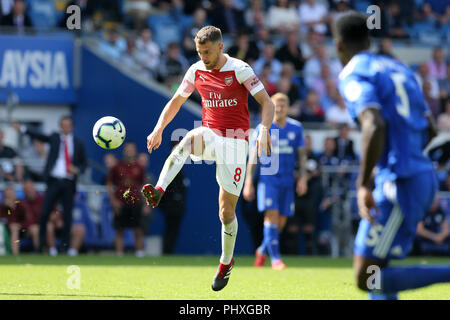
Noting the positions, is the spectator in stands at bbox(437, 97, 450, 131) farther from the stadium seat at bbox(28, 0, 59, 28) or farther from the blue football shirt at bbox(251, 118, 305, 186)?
the stadium seat at bbox(28, 0, 59, 28)

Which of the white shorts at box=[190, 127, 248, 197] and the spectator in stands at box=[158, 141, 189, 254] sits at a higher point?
the white shorts at box=[190, 127, 248, 197]

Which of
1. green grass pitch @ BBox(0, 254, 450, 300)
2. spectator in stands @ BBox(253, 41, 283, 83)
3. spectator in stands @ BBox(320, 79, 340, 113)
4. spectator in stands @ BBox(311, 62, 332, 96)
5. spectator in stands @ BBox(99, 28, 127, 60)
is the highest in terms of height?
spectator in stands @ BBox(99, 28, 127, 60)

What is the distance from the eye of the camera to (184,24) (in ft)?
65.1

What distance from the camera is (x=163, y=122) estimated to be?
27.7ft

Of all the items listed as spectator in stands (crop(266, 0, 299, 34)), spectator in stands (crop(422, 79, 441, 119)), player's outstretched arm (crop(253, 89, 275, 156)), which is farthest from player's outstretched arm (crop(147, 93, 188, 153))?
spectator in stands (crop(266, 0, 299, 34))

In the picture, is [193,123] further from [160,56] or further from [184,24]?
[184,24]

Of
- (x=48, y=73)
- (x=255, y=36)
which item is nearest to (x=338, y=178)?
(x=255, y=36)

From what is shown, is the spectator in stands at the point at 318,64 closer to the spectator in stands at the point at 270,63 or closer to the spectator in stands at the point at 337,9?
the spectator in stands at the point at 270,63

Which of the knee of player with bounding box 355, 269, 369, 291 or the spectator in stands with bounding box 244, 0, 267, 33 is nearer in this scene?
the knee of player with bounding box 355, 269, 369, 291

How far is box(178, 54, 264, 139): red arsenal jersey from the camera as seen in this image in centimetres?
856

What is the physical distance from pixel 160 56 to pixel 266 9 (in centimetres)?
425

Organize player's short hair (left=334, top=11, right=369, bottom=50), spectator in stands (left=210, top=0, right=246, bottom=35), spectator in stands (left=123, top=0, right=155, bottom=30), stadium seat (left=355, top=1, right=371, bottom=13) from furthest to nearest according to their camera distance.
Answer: stadium seat (left=355, top=1, right=371, bottom=13) < spectator in stands (left=123, top=0, right=155, bottom=30) < spectator in stands (left=210, top=0, right=246, bottom=35) < player's short hair (left=334, top=11, right=369, bottom=50)

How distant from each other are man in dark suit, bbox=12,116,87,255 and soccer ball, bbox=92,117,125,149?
616 centimetres
